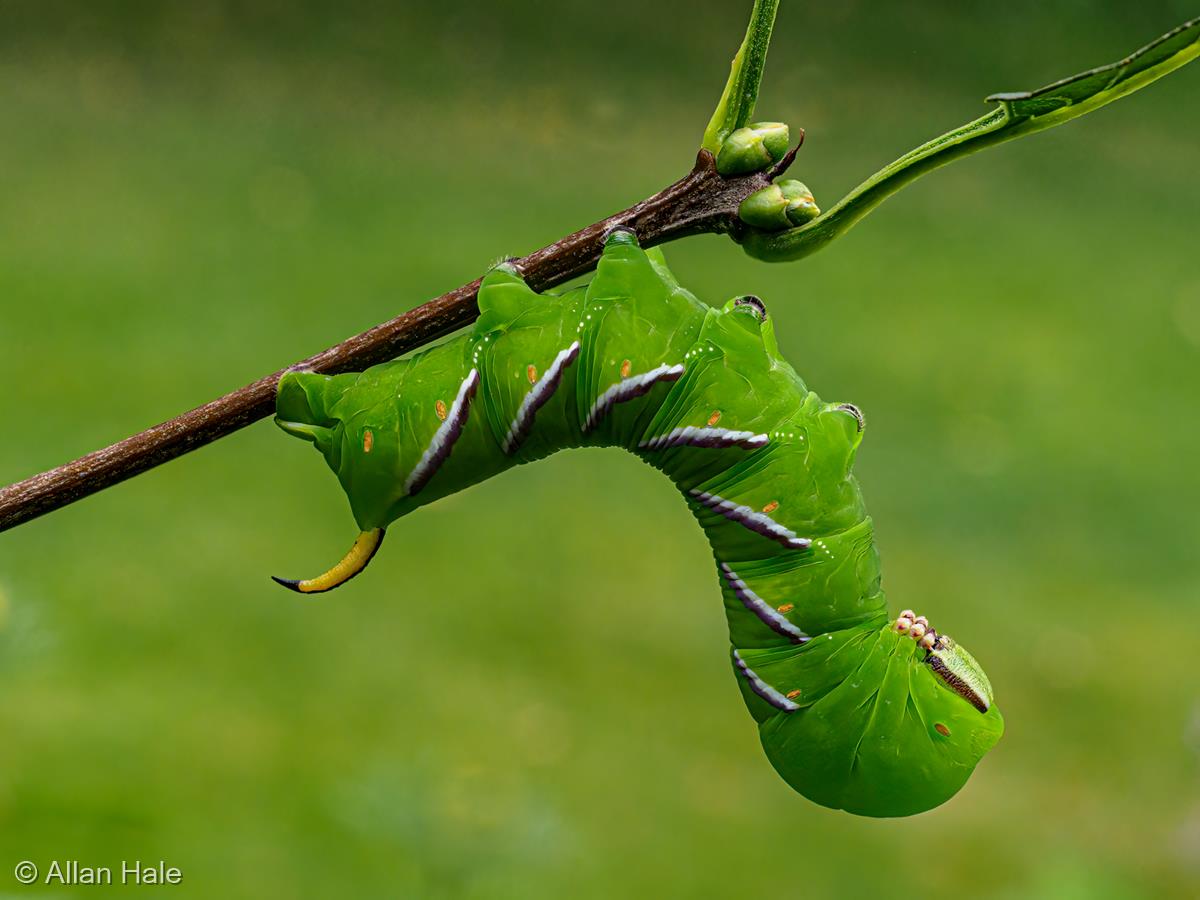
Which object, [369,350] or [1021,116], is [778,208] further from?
[369,350]

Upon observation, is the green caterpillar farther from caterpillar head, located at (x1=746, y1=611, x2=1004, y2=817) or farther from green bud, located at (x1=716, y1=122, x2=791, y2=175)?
green bud, located at (x1=716, y1=122, x2=791, y2=175)

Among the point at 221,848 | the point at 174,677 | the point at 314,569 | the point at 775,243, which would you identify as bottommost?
the point at 221,848

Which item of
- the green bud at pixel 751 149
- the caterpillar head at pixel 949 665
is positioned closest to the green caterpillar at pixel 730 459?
the caterpillar head at pixel 949 665

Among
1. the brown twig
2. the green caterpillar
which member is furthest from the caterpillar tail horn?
the brown twig

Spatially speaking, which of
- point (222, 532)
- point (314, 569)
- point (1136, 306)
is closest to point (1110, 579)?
point (1136, 306)

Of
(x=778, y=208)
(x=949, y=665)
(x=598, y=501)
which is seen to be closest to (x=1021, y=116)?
(x=778, y=208)

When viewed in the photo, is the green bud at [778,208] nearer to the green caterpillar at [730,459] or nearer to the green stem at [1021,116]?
the green stem at [1021,116]

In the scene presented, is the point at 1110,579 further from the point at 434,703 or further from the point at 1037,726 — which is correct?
the point at 434,703

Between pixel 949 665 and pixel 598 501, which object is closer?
pixel 949 665
